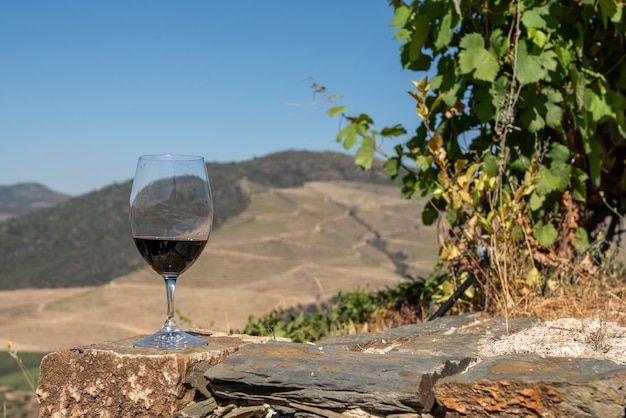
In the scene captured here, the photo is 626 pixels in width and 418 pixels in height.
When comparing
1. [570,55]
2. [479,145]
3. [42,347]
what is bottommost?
[42,347]

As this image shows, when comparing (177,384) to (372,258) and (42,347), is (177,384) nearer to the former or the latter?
(42,347)

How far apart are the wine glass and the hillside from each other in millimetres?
12625

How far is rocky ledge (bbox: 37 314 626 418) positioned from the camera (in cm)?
176

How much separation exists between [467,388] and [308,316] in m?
3.73

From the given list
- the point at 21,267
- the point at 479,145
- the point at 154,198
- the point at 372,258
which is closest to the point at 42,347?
the point at 21,267

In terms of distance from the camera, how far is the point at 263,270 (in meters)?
22.5

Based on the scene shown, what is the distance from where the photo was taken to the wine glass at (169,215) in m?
2.10

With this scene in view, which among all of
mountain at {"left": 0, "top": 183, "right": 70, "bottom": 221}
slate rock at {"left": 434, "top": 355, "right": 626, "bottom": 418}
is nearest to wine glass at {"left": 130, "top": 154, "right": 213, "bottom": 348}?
slate rock at {"left": 434, "top": 355, "right": 626, "bottom": 418}

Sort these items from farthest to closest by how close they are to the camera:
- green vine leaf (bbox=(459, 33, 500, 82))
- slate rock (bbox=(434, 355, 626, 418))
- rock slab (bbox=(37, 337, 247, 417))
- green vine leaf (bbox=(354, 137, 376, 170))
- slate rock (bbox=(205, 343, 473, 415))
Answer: green vine leaf (bbox=(354, 137, 376, 170)) → green vine leaf (bbox=(459, 33, 500, 82)) → rock slab (bbox=(37, 337, 247, 417)) → slate rock (bbox=(205, 343, 473, 415)) → slate rock (bbox=(434, 355, 626, 418))

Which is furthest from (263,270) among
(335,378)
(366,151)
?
(335,378)

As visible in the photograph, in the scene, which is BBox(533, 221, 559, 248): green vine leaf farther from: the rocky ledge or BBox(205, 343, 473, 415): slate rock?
BBox(205, 343, 473, 415): slate rock

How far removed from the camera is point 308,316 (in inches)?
A: 216

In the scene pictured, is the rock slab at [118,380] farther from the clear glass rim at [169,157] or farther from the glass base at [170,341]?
the clear glass rim at [169,157]

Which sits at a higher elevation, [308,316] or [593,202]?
[593,202]
